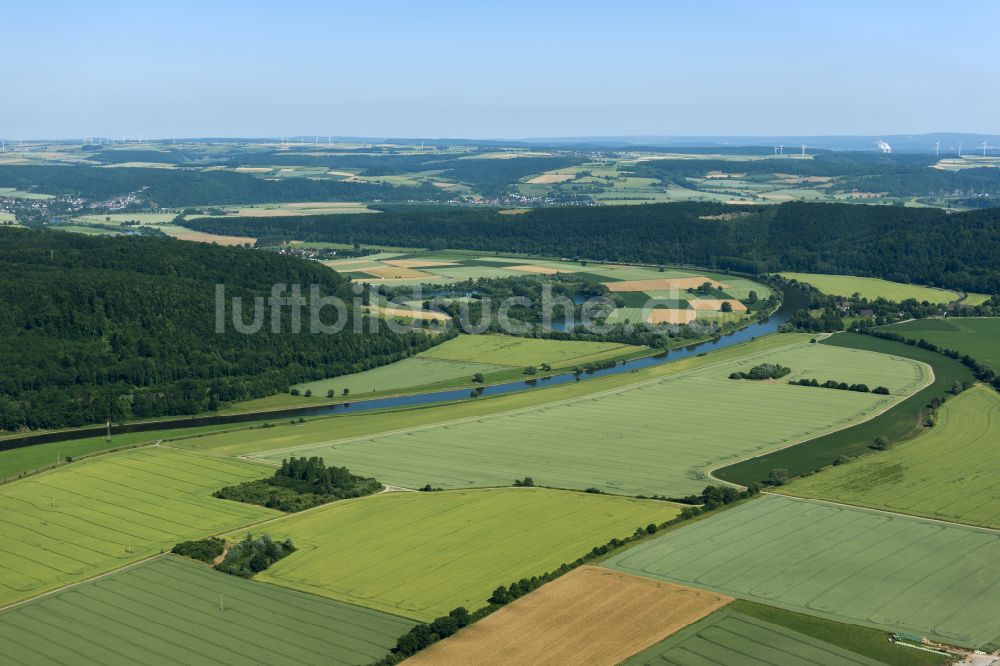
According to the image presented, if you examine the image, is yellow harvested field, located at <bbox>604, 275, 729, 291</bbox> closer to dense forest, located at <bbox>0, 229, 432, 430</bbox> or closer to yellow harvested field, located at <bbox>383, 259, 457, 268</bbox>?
yellow harvested field, located at <bbox>383, 259, 457, 268</bbox>

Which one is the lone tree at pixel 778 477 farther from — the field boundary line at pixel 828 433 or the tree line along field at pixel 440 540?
the tree line along field at pixel 440 540

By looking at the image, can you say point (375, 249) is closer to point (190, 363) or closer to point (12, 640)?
point (190, 363)

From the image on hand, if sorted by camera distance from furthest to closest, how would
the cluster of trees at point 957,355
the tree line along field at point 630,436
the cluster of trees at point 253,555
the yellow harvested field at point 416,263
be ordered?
the yellow harvested field at point 416,263
the cluster of trees at point 957,355
the tree line along field at point 630,436
the cluster of trees at point 253,555

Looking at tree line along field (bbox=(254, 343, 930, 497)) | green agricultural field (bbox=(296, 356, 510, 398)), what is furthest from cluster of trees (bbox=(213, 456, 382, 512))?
green agricultural field (bbox=(296, 356, 510, 398))

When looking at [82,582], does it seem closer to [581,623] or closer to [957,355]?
[581,623]

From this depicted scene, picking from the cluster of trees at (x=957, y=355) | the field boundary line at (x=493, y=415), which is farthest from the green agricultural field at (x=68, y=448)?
the cluster of trees at (x=957, y=355)

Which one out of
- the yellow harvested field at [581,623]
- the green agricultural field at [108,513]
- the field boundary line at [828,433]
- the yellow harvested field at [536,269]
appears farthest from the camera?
the yellow harvested field at [536,269]

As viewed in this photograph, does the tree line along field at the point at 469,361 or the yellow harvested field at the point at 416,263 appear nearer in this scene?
the tree line along field at the point at 469,361

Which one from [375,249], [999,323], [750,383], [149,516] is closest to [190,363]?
[149,516]
